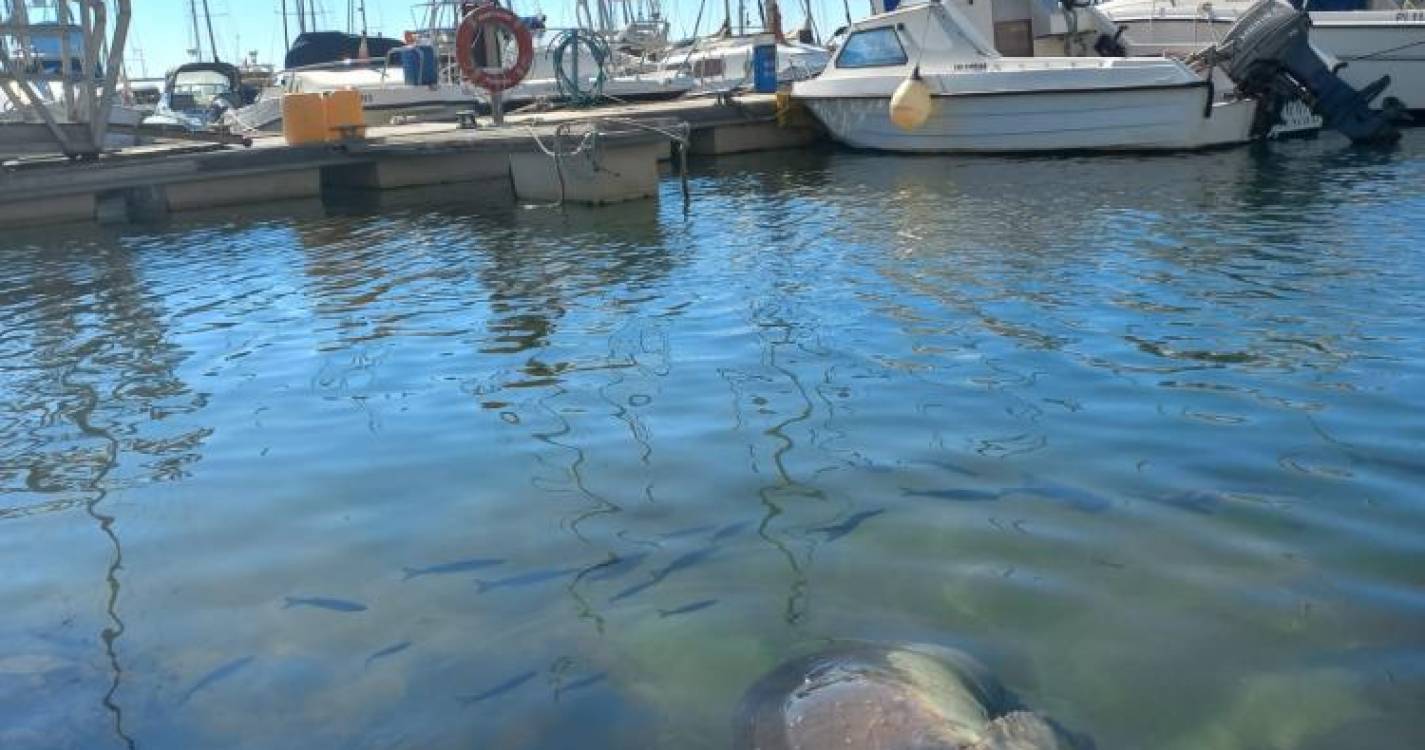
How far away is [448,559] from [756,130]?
57.8ft

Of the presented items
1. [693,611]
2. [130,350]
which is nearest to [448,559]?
[693,611]

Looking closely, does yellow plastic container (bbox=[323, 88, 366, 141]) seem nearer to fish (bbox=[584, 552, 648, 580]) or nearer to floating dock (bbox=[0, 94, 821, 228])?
floating dock (bbox=[0, 94, 821, 228])

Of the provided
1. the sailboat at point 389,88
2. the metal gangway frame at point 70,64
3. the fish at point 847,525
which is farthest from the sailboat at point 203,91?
the fish at point 847,525

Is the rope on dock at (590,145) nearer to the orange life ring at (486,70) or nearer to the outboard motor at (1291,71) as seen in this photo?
the orange life ring at (486,70)

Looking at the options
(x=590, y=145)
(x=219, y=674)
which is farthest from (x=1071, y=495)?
(x=590, y=145)

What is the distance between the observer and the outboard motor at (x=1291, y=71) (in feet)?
54.7

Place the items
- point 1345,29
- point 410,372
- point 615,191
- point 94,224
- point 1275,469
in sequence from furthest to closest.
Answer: point 1345,29 < point 94,224 < point 615,191 < point 410,372 < point 1275,469

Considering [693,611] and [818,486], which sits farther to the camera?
[818,486]

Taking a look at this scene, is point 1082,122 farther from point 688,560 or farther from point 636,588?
point 636,588

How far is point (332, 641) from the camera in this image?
404 centimetres

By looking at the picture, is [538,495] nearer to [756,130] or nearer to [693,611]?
[693,611]

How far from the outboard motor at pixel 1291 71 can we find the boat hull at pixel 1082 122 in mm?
610

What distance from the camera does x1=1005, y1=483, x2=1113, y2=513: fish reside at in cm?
475

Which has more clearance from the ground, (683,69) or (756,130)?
(683,69)
